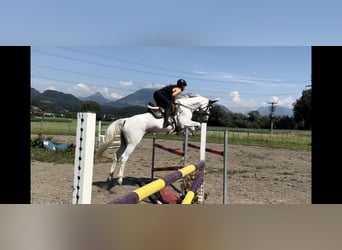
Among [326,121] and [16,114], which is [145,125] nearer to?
[16,114]

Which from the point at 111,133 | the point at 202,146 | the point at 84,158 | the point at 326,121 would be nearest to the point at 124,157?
the point at 111,133

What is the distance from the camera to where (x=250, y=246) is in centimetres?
170

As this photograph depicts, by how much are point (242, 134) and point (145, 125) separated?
90 centimetres

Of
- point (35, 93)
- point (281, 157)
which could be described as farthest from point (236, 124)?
point (35, 93)

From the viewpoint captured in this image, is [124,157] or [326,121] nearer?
[326,121]

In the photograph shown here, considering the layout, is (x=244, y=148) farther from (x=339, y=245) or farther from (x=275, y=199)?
(x=339, y=245)

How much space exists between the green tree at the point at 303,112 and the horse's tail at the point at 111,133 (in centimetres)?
149

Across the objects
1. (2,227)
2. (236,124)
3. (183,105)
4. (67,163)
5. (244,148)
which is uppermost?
(183,105)

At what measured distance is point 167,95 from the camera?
2553 mm

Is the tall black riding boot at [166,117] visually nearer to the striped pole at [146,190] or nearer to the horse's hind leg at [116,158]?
the horse's hind leg at [116,158]

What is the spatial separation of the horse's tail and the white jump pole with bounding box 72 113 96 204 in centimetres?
177

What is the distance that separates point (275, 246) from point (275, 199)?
97cm

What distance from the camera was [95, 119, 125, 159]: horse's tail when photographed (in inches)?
101

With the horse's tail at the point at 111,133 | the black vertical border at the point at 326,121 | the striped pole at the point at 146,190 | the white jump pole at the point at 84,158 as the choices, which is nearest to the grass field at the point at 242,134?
the horse's tail at the point at 111,133
